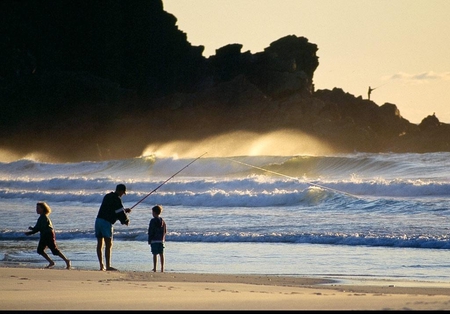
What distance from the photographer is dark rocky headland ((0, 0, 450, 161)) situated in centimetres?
8456

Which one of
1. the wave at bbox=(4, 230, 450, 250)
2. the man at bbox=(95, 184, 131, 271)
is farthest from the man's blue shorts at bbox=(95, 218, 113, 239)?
the wave at bbox=(4, 230, 450, 250)

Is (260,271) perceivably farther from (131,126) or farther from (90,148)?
(131,126)

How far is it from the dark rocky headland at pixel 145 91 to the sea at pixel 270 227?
151 feet

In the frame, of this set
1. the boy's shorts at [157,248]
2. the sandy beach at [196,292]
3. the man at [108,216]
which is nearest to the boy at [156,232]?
the boy's shorts at [157,248]

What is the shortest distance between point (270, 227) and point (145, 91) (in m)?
80.5

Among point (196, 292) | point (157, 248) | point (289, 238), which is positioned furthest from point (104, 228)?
point (289, 238)

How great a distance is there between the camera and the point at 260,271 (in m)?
12.7

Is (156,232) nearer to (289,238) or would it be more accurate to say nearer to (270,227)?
(289,238)

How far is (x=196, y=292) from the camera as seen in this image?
9.14 metres

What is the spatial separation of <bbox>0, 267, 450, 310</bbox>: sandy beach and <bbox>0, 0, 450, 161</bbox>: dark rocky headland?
69.4 m

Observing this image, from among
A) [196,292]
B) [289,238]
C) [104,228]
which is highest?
[104,228]

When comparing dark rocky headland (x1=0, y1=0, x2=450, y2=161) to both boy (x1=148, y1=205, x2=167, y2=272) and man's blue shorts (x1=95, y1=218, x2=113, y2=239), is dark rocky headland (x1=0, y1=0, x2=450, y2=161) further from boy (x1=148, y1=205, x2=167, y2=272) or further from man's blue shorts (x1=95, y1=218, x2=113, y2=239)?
man's blue shorts (x1=95, y1=218, x2=113, y2=239)

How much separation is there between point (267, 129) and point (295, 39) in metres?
20.2

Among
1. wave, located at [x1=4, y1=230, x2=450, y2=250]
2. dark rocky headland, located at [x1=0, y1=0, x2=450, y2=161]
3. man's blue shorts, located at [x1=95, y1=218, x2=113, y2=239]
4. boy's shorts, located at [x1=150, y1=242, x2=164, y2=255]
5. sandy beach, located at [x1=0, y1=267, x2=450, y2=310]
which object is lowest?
sandy beach, located at [x1=0, y1=267, x2=450, y2=310]
